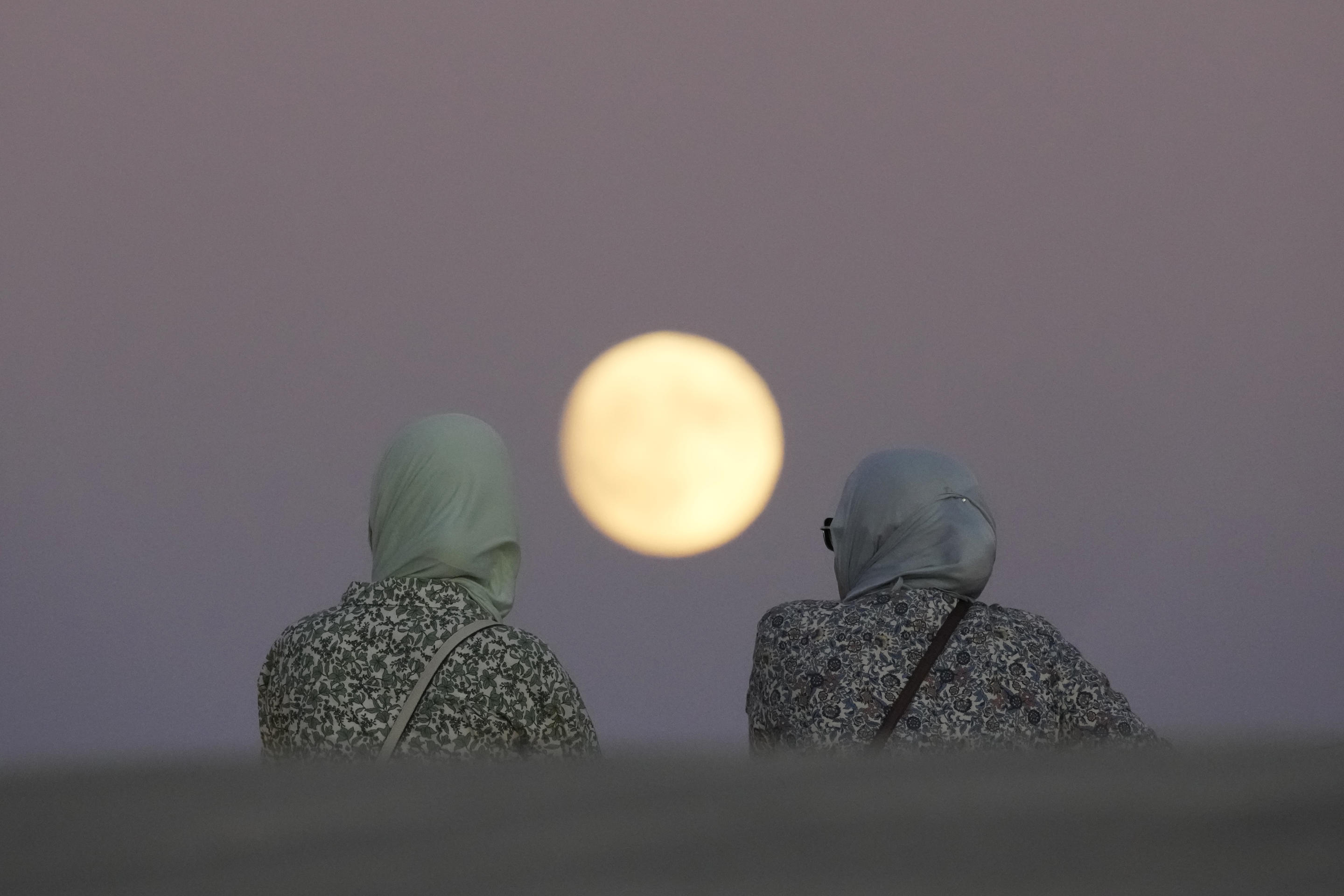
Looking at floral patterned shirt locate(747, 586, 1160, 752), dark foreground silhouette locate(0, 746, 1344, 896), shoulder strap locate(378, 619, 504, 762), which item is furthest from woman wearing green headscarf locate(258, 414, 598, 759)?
dark foreground silhouette locate(0, 746, 1344, 896)

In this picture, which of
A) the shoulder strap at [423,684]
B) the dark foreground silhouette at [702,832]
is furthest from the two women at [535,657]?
the dark foreground silhouette at [702,832]

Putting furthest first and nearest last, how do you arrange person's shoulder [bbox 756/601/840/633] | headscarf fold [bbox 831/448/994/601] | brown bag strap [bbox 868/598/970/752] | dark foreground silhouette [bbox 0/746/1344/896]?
headscarf fold [bbox 831/448/994/601] < person's shoulder [bbox 756/601/840/633] < brown bag strap [bbox 868/598/970/752] < dark foreground silhouette [bbox 0/746/1344/896]

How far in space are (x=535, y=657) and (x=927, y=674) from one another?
1.73ft

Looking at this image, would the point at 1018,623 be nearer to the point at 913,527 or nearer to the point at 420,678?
the point at 913,527

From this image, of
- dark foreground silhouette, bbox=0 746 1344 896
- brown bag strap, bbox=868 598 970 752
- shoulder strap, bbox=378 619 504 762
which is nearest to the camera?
dark foreground silhouette, bbox=0 746 1344 896

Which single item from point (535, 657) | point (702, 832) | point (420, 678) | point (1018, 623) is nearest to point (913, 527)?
point (1018, 623)

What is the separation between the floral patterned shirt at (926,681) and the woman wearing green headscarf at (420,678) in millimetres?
297

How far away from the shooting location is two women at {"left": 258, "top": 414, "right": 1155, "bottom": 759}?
1816mm

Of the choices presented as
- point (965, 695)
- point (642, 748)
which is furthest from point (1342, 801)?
point (965, 695)

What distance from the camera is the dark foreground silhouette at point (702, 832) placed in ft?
0.78

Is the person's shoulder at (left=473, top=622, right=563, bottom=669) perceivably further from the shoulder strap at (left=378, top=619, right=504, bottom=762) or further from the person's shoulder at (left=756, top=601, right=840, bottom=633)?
the person's shoulder at (left=756, top=601, right=840, bottom=633)

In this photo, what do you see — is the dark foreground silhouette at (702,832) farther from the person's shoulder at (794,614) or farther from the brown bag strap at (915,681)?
the person's shoulder at (794,614)

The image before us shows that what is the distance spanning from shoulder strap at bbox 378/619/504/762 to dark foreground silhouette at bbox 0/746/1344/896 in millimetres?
1542

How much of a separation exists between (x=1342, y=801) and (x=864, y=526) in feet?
6.90
